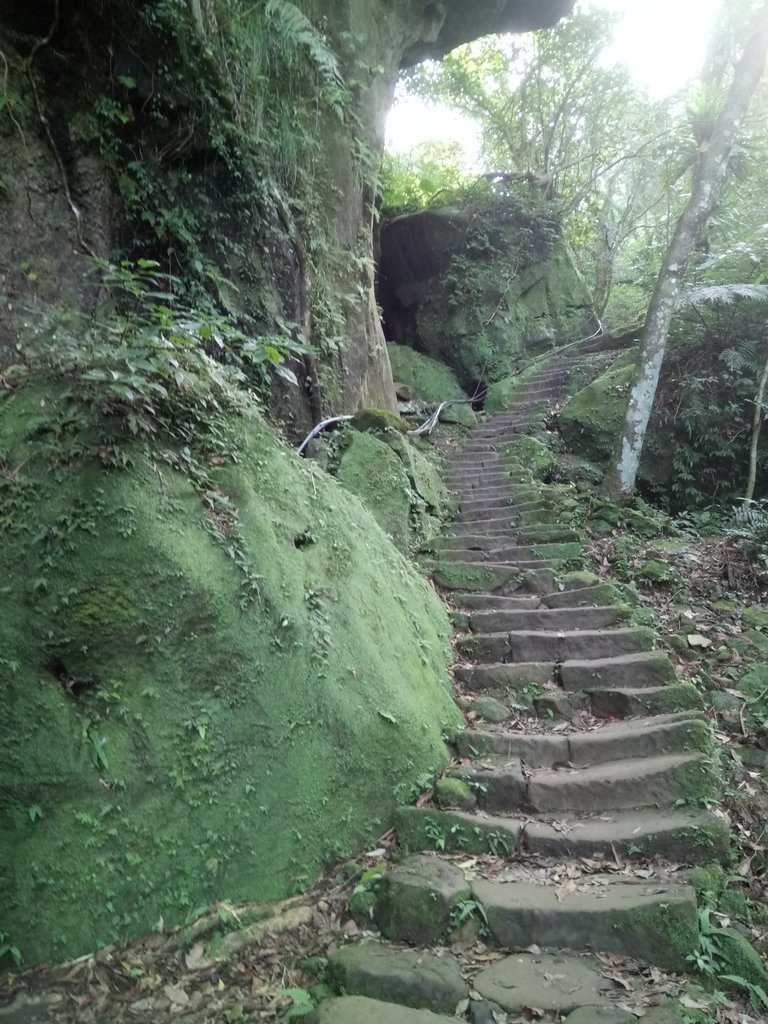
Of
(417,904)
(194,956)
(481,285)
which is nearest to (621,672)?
(417,904)

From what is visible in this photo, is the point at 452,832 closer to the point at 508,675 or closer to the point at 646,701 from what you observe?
the point at 508,675

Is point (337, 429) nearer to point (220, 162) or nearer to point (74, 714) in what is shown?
point (220, 162)

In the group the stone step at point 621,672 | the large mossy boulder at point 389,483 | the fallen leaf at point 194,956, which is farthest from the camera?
the large mossy boulder at point 389,483

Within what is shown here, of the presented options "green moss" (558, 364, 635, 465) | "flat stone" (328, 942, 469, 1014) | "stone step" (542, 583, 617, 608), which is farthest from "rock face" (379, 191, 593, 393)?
"flat stone" (328, 942, 469, 1014)

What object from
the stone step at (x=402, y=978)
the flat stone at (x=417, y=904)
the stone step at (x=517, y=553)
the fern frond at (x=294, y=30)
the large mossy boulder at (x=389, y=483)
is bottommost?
the stone step at (x=402, y=978)

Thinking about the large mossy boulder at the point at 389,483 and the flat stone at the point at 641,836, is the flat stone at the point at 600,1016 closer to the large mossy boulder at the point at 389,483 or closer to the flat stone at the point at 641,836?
the flat stone at the point at 641,836

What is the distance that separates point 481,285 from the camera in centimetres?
1584

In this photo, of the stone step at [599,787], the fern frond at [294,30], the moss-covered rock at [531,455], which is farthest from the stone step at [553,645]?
the fern frond at [294,30]

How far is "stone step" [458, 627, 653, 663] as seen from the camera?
5.62 meters

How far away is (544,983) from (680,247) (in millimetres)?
8948

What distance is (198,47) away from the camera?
616 cm

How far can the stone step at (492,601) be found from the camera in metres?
6.52

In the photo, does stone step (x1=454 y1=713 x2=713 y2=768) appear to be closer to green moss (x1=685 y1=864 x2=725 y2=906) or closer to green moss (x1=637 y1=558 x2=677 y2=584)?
green moss (x1=685 y1=864 x2=725 y2=906)

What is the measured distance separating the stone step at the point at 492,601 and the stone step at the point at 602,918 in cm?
324
